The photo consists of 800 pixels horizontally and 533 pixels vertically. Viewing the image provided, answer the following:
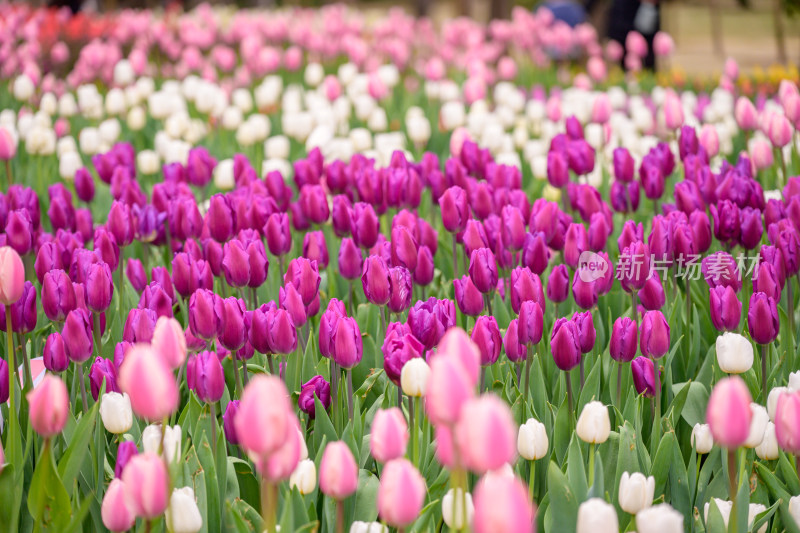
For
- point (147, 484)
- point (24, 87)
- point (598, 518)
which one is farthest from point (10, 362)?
point (24, 87)

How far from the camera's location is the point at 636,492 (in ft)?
5.79

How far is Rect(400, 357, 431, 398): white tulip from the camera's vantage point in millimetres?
1876

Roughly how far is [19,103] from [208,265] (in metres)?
5.55

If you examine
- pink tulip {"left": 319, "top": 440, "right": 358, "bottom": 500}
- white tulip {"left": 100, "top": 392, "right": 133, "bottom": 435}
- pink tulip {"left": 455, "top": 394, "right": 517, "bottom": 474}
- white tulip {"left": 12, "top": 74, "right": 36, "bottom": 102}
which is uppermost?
pink tulip {"left": 455, "top": 394, "right": 517, "bottom": 474}

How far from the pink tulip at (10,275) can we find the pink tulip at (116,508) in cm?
52

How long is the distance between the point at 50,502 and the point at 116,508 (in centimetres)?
40

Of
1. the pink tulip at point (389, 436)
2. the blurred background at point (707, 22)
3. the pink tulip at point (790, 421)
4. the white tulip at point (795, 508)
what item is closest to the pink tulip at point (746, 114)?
the white tulip at point (795, 508)

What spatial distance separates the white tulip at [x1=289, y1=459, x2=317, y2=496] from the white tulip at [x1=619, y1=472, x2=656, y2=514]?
25.3 inches

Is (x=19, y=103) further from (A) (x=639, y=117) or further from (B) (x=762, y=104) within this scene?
(B) (x=762, y=104)

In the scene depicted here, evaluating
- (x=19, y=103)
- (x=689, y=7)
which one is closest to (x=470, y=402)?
(x=19, y=103)

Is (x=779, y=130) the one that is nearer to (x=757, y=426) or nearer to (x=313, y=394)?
(x=757, y=426)

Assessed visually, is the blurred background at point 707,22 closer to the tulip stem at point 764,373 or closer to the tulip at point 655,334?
the tulip stem at point 764,373

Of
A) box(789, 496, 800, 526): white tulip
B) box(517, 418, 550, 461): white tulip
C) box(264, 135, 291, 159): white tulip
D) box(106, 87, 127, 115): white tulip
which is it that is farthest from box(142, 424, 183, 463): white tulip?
box(106, 87, 127, 115): white tulip

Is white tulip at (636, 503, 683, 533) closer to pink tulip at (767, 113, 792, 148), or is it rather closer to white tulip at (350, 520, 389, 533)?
white tulip at (350, 520, 389, 533)
